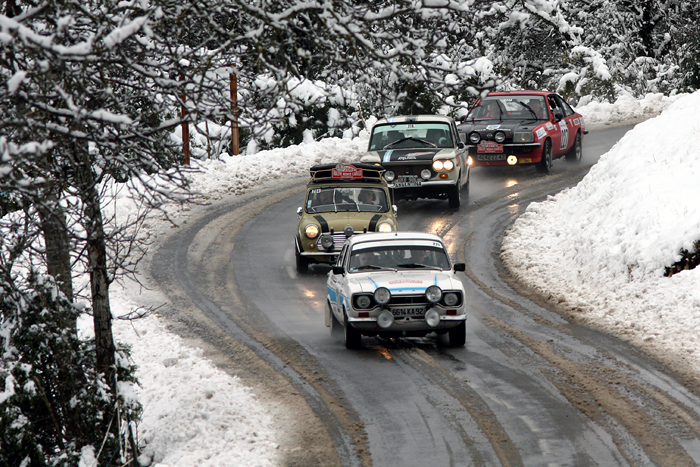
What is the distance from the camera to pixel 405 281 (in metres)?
10.0

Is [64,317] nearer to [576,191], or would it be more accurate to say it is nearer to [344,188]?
[344,188]

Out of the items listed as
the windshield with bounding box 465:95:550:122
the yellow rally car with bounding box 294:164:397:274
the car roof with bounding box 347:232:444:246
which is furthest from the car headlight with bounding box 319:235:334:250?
the windshield with bounding box 465:95:550:122

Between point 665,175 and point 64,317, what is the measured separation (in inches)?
420

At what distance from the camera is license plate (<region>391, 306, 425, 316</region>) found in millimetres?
9781

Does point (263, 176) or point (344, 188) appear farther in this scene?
point (263, 176)

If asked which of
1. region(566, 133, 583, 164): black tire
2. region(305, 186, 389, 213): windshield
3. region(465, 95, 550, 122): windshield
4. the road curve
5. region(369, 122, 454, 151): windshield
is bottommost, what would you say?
the road curve

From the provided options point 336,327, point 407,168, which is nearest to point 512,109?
point 407,168

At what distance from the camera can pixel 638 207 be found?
13500 millimetres

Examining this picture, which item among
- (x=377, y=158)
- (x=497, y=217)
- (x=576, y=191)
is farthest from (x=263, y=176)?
(x=576, y=191)

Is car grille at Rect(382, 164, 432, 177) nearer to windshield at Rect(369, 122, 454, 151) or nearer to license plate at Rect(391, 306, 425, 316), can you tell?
windshield at Rect(369, 122, 454, 151)

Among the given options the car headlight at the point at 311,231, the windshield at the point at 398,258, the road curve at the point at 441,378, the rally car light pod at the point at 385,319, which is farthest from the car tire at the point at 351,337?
the car headlight at the point at 311,231

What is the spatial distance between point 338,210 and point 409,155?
3660 mm

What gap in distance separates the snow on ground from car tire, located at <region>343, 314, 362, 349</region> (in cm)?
153

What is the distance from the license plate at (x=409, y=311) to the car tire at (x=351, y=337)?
61 cm
